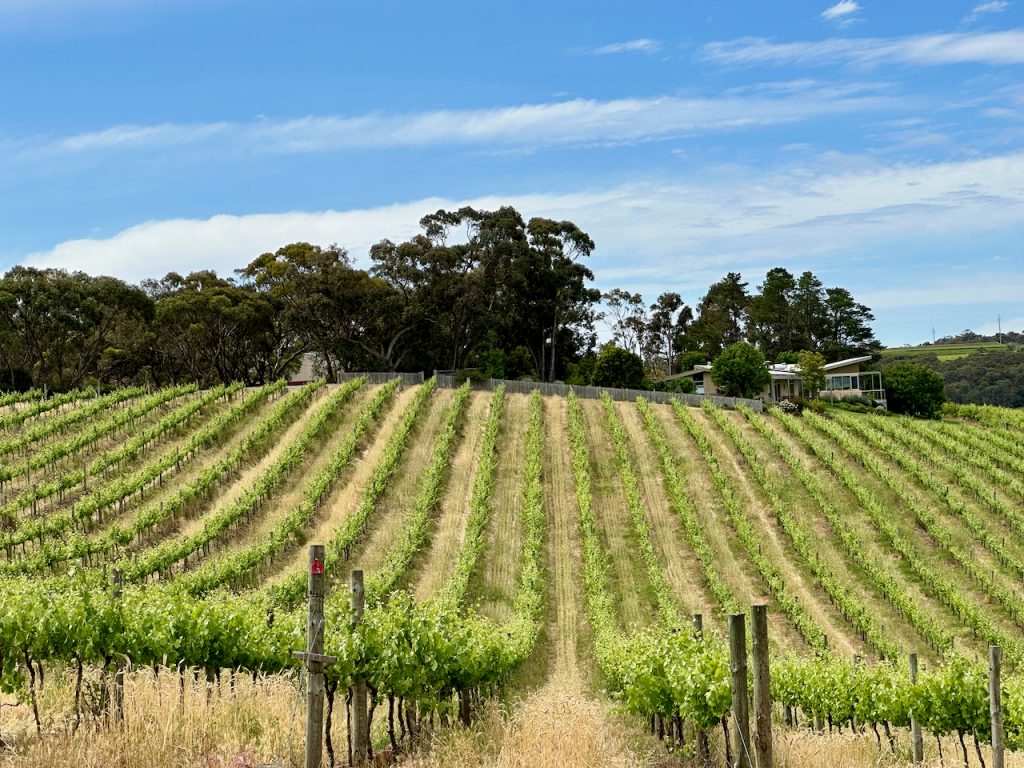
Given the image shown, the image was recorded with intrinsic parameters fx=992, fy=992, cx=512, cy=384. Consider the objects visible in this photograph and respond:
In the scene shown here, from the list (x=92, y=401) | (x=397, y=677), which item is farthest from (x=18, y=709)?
(x=92, y=401)

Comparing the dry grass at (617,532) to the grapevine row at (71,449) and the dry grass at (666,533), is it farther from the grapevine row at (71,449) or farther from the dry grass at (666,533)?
the grapevine row at (71,449)

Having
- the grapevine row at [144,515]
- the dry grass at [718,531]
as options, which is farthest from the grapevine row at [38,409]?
the dry grass at [718,531]

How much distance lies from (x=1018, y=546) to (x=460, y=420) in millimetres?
25763

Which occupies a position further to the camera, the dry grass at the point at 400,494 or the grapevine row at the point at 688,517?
the dry grass at the point at 400,494

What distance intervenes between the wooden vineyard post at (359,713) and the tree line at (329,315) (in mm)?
53340

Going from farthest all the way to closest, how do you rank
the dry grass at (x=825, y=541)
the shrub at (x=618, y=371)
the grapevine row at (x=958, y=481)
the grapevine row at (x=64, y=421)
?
the shrub at (x=618, y=371), the grapevine row at (x=64, y=421), the grapevine row at (x=958, y=481), the dry grass at (x=825, y=541)

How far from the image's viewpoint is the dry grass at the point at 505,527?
103 feet

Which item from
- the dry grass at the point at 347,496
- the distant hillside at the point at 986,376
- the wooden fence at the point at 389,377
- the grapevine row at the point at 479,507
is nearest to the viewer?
the grapevine row at the point at 479,507

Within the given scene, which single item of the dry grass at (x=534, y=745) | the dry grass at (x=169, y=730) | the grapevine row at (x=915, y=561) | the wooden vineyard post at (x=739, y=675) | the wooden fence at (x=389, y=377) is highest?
the wooden fence at (x=389, y=377)

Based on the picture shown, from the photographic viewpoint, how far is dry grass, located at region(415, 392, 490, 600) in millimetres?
32500

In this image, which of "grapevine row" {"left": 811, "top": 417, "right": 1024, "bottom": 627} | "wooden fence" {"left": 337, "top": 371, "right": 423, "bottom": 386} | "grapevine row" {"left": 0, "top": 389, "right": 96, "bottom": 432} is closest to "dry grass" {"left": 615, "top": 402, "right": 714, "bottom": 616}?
"grapevine row" {"left": 811, "top": 417, "right": 1024, "bottom": 627}

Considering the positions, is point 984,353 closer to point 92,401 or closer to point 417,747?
point 92,401

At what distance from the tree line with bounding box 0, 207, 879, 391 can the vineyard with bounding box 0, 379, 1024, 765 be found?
1431 centimetres

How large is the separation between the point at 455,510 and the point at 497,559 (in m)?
4.95
